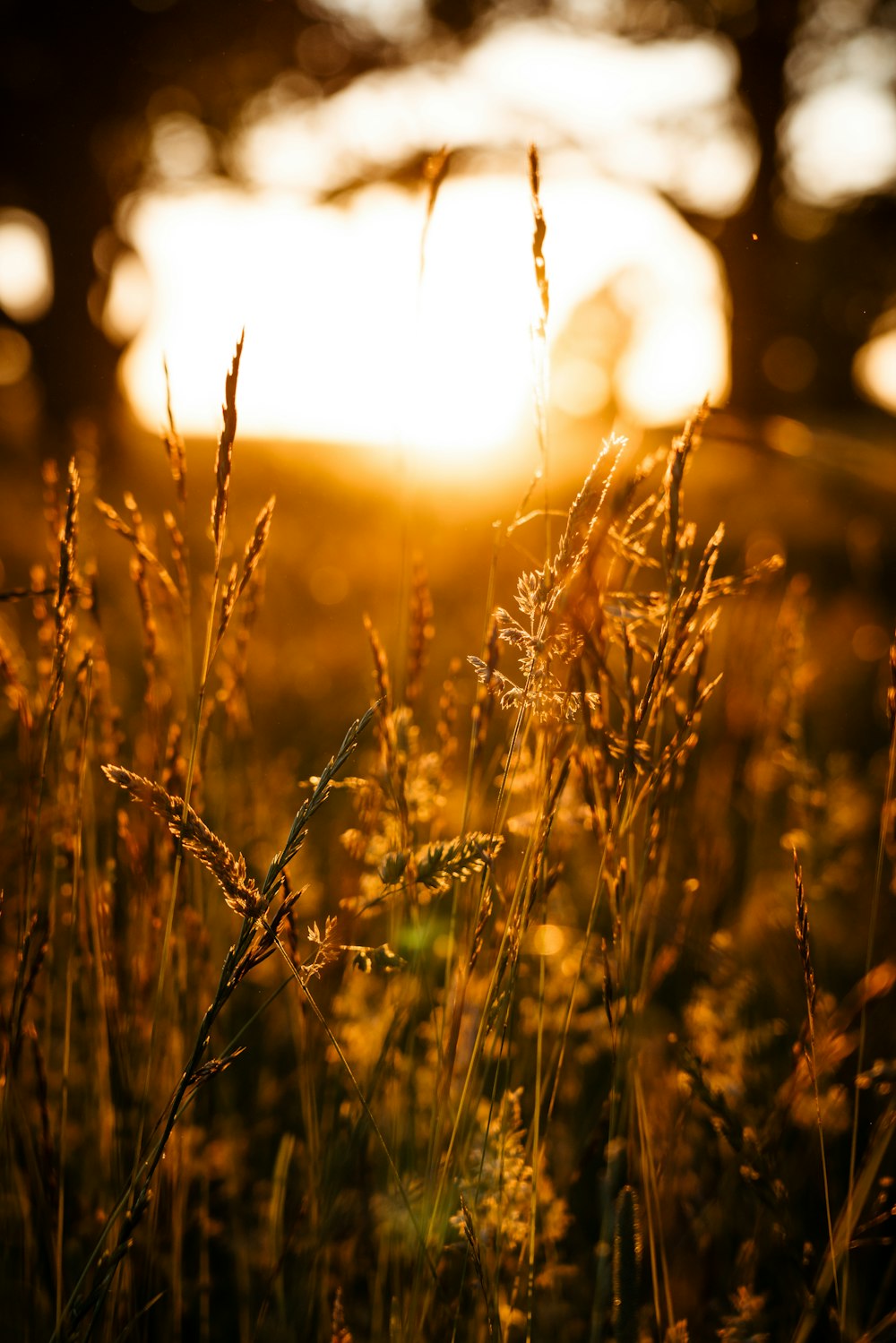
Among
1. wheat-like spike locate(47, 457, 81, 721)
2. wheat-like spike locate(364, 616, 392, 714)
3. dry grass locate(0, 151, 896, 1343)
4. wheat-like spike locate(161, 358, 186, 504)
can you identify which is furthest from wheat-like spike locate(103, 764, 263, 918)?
wheat-like spike locate(161, 358, 186, 504)

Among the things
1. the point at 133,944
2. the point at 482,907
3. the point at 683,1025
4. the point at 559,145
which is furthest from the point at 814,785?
the point at 559,145

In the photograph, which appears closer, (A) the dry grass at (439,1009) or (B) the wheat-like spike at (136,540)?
(A) the dry grass at (439,1009)

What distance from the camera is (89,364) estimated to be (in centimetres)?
1127

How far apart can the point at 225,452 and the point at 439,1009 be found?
0.64m

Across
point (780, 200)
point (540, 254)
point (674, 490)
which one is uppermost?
point (780, 200)

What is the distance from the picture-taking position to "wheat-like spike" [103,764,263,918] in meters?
0.68

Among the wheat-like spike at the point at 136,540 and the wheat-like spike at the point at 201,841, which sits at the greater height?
the wheat-like spike at the point at 136,540

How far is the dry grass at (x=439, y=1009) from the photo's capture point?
806 mm

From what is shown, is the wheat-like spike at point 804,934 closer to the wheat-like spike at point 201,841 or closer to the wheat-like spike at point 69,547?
the wheat-like spike at point 201,841

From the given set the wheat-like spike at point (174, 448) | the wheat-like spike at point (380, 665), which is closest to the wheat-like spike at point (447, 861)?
the wheat-like spike at point (380, 665)

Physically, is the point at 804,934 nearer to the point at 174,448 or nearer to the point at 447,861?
the point at 447,861

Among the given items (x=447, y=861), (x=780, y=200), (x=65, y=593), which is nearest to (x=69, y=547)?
(x=65, y=593)

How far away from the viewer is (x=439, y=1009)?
104cm

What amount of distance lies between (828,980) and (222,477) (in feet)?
5.85
